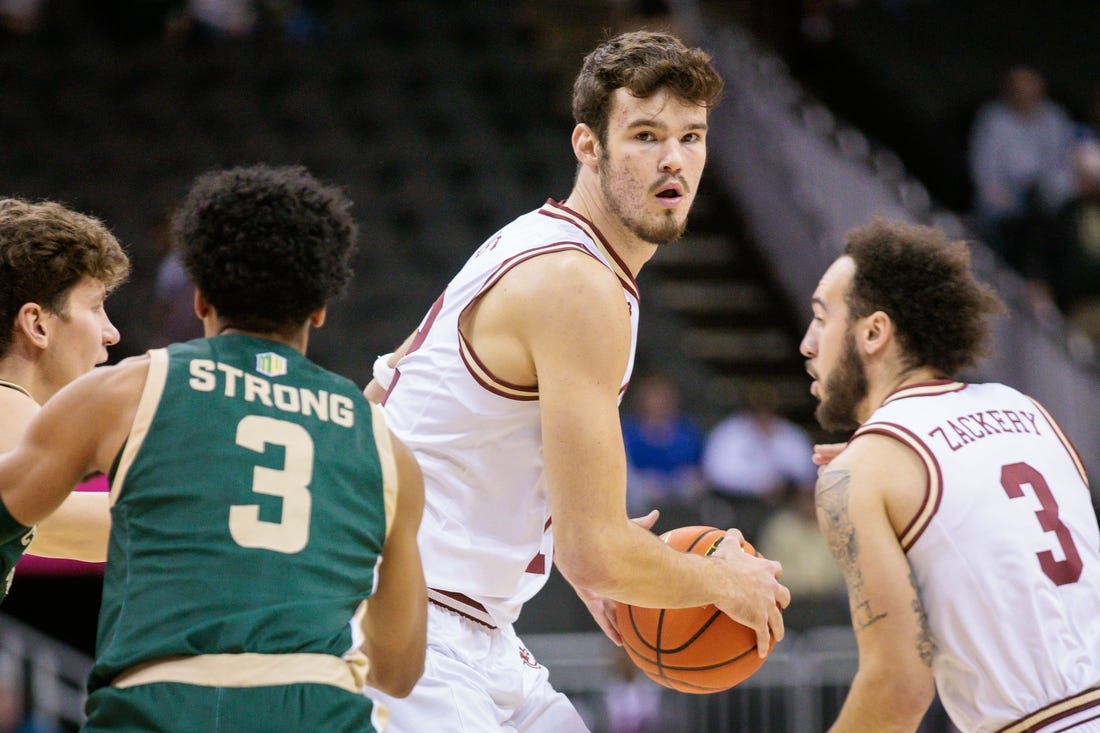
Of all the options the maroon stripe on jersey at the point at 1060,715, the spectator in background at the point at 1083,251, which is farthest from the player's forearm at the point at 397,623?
the spectator in background at the point at 1083,251

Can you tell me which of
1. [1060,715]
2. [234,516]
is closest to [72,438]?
[234,516]

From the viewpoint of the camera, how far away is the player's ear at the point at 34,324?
3832 mm

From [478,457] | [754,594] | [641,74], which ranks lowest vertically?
[754,594]

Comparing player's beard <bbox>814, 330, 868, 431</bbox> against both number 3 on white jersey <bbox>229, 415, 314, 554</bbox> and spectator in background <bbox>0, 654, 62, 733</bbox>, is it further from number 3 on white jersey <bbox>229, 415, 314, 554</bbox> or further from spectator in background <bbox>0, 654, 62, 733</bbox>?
spectator in background <bbox>0, 654, 62, 733</bbox>

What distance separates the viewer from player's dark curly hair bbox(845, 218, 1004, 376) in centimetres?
454

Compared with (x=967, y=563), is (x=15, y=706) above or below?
below

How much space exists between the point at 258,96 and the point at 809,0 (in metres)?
6.91

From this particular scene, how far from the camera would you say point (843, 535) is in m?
4.17

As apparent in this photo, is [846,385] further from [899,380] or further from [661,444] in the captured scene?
[661,444]

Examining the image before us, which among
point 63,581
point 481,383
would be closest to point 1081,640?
point 481,383

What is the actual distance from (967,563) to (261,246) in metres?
2.18

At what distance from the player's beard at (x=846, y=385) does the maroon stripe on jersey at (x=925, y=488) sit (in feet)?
1.46

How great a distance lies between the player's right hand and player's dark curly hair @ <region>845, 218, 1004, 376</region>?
90 cm

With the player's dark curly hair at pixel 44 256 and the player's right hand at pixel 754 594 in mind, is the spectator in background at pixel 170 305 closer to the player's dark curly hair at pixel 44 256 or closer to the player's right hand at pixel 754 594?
the player's dark curly hair at pixel 44 256
